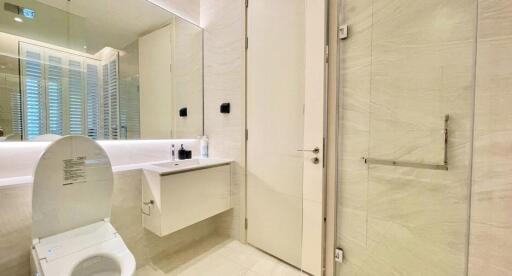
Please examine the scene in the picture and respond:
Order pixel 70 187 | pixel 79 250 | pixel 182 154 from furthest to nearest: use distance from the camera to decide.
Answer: pixel 182 154
pixel 70 187
pixel 79 250

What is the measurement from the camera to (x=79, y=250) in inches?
47.1

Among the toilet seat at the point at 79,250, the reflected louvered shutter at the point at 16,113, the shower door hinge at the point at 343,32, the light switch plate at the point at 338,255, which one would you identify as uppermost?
the shower door hinge at the point at 343,32

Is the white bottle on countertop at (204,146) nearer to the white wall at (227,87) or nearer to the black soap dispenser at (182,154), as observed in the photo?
the white wall at (227,87)

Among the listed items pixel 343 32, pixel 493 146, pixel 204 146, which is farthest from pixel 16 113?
pixel 493 146

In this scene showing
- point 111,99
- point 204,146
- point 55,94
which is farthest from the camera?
point 204,146

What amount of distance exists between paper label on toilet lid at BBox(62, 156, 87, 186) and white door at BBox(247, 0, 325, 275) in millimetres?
1300

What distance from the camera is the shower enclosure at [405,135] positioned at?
3.80 ft

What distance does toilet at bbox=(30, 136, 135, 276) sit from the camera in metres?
1.14

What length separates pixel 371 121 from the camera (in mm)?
1427

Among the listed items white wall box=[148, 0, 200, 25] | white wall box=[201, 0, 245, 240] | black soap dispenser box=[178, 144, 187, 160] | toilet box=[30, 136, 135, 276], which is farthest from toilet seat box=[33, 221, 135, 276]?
white wall box=[148, 0, 200, 25]

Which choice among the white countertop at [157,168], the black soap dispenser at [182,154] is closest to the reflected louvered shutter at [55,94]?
the white countertop at [157,168]

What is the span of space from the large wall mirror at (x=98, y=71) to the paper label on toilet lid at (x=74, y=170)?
37 centimetres

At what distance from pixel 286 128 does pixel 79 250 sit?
5.18ft

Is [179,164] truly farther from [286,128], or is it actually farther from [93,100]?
[286,128]
